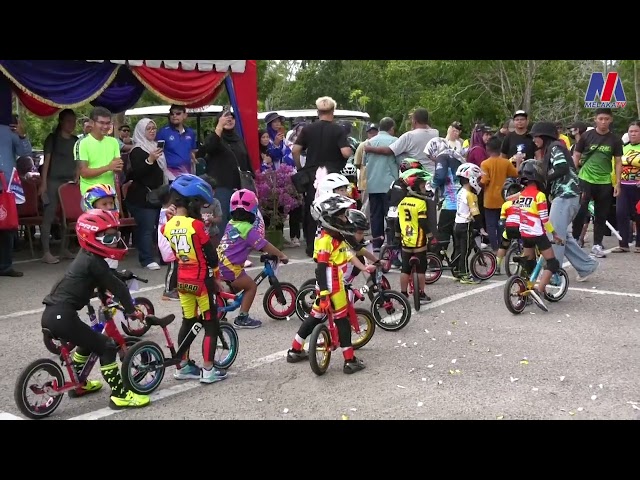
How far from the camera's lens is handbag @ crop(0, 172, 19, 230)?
9.54 m

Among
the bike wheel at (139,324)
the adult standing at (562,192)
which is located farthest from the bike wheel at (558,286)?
the bike wheel at (139,324)

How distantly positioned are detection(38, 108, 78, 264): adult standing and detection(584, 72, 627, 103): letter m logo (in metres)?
11.5

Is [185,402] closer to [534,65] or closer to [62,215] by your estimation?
[62,215]

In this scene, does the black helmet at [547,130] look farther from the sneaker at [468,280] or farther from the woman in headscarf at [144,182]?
the woman in headscarf at [144,182]

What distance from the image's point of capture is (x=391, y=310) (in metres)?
7.03

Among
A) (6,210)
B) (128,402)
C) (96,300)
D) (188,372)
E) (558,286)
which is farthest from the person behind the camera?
(6,210)

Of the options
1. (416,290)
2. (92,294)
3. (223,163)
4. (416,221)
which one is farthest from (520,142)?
(92,294)

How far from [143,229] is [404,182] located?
14.2 feet

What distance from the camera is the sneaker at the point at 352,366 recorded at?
579cm

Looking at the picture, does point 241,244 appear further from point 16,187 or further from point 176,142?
point 16,187

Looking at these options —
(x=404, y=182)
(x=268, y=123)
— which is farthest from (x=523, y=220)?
(x=268, y=123)

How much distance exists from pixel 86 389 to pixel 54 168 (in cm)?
638

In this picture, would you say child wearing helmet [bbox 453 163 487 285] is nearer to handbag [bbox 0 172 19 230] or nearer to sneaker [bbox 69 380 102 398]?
sneaker [bbox 69 380 102 398]

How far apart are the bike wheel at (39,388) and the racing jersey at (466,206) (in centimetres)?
575
